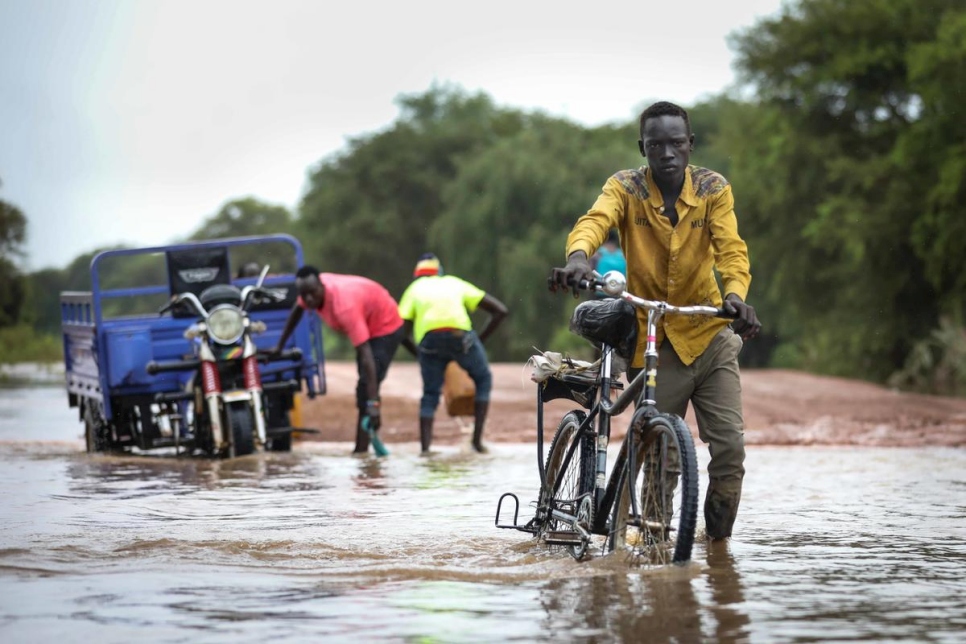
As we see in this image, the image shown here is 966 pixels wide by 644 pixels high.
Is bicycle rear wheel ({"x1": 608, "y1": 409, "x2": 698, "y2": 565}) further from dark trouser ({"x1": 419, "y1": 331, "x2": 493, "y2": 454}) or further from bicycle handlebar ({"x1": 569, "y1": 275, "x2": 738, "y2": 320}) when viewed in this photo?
dark trouser ({"x1": 419, "y1": 331, "x2": 493, "y2": 454})

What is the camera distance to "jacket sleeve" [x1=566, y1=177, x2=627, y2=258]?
702 cm

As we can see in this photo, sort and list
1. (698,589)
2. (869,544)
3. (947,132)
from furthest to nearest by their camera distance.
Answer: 1. (947,132)
2. (869,544)
3. (698,589)

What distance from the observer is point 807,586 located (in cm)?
684

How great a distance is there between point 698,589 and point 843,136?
100 feet

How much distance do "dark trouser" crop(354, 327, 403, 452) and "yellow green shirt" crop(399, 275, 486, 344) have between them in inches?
8.7

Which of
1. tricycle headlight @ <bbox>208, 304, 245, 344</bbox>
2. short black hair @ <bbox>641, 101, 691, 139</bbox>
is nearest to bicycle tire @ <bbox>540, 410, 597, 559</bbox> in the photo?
short black hair @ <bbox>641, 101, 691, 139</bbox>

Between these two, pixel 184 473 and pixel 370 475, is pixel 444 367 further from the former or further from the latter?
pixel 184 473

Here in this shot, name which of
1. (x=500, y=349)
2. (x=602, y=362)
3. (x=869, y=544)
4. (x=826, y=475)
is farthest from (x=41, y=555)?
(x=500, y=349)

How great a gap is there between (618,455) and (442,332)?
8128 millimetres

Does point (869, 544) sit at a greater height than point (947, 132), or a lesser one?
lesser

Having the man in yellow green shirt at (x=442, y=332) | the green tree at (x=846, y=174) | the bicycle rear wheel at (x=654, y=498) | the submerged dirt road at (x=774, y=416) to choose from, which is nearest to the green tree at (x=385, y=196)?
the green tree at (x=846, y=174)

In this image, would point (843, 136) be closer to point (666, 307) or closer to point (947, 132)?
point (947, 132)

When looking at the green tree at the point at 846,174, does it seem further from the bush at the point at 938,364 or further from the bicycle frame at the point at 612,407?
the bicycle frame at the point at 612,407

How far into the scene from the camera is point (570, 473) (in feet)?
25.0
